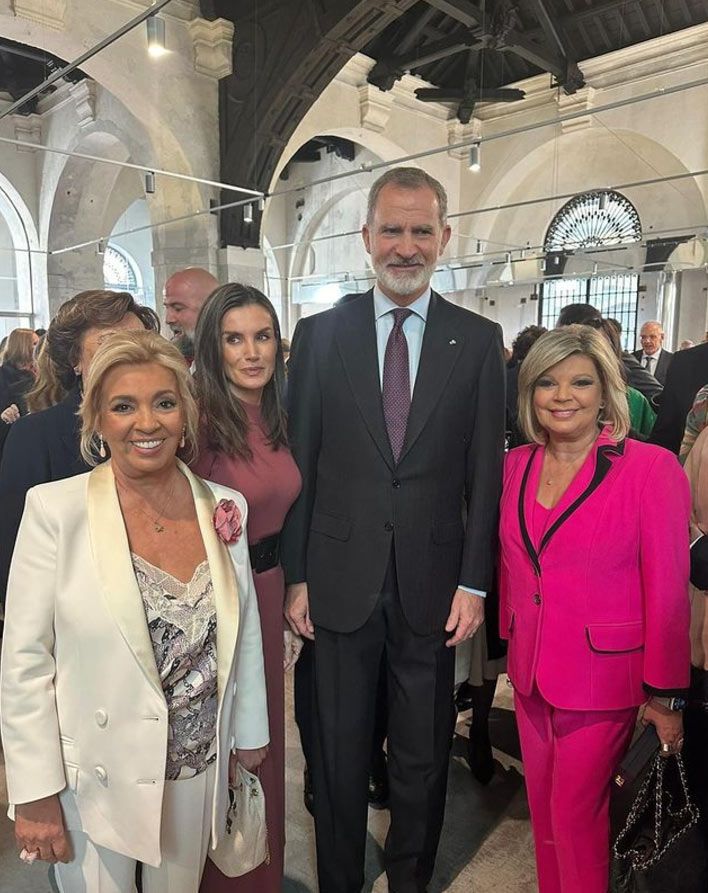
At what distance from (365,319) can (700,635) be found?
136 centimetres

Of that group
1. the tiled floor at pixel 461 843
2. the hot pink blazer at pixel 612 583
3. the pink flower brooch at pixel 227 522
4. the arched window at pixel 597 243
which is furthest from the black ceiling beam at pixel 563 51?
the pink flower brooch at pixel 227 522

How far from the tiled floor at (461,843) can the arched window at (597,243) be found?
1279cm

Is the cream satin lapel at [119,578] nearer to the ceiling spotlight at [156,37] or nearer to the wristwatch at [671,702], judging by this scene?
the wristwatch at [671,702]

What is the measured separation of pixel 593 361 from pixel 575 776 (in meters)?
1.22

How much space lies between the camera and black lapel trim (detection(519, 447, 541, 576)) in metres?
1.96

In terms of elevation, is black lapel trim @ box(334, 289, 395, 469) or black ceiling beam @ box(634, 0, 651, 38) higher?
black ceiling beam @ box(634, 0, 651, 38)

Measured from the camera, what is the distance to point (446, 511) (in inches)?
82.4

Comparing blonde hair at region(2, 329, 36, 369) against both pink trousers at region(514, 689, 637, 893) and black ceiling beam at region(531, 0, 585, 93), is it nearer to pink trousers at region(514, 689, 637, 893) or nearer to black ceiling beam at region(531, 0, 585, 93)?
pink trousers at region(514, 689, 637, 893)

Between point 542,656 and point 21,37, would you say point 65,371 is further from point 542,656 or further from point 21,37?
point 21,37

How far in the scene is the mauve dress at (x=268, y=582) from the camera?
195 centimetres

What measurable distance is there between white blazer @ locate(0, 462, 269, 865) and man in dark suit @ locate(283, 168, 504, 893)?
716 mm

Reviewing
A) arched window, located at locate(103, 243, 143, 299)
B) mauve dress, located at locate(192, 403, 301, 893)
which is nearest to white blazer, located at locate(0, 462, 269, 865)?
mauve dress, located at locate(192, 403, 301, 893)

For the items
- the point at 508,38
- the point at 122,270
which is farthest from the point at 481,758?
the point at 122,270

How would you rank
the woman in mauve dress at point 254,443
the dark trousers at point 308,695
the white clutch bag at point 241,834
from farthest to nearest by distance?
the dark trousers at point 308,695 < the woman in mauve dress at point 254,443 < the white clutch bag at point 241,834
